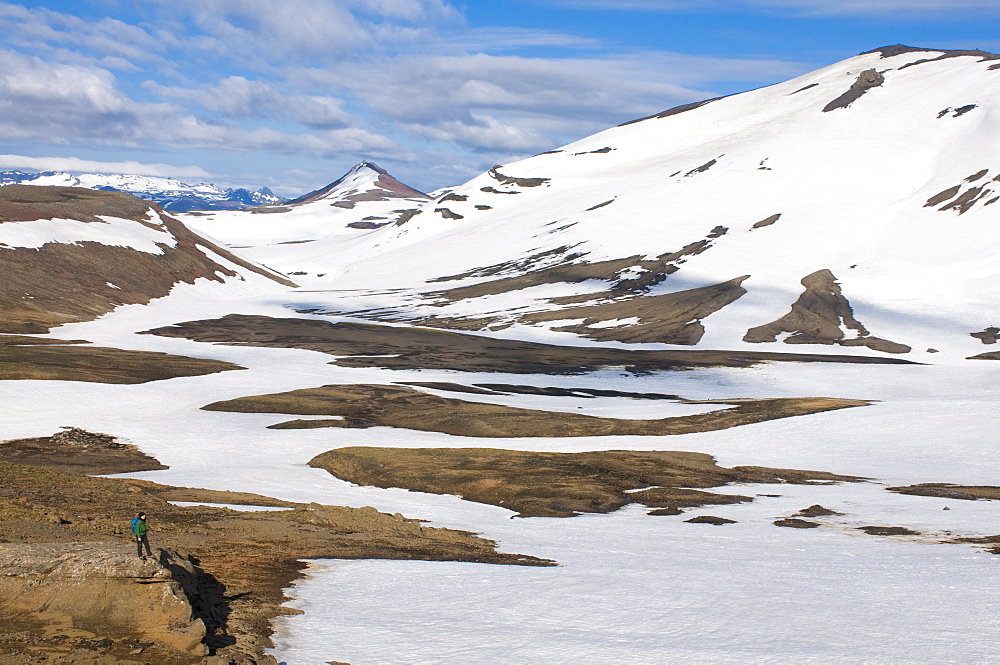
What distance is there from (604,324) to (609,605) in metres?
130

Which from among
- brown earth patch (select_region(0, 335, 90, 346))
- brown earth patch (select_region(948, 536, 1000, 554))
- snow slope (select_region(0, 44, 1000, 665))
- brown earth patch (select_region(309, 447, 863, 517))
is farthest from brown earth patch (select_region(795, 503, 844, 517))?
brown earth patch (select_region(0, 335, 90, 346))

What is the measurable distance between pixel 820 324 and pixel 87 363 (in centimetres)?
11124

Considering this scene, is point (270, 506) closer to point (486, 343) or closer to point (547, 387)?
point (547, 387)

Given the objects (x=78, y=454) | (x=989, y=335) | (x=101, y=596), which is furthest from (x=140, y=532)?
(x=989, y=335)

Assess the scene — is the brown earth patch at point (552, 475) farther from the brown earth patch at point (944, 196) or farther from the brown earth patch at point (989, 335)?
the brown earth patch at point (944, 196)

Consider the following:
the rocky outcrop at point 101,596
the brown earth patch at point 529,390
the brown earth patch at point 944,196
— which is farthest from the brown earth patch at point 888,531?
the brown earth patch at point 944,196

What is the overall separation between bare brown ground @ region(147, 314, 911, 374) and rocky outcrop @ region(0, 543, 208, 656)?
288 ft

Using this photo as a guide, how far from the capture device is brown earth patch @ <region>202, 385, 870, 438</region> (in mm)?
72562

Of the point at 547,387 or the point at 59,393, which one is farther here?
the point at 547,387

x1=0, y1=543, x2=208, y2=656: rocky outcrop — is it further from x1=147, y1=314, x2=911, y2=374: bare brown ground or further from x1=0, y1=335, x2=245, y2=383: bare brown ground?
x1=147, y1=314, x2=911, y2=374: bare brown ground

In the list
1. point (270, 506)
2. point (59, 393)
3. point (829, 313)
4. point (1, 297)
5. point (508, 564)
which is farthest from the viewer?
point (829, 313)

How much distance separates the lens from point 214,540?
3125 cm

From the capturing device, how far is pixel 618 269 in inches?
7810

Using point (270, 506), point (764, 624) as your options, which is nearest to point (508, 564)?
point (764, 624)
